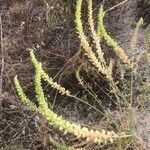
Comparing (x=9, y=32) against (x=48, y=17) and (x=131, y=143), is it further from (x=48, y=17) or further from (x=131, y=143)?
(x=131, y=143)

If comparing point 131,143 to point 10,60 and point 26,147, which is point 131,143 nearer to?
point 26,147

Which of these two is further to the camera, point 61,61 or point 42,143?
point 61,61

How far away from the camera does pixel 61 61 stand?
8.54ft

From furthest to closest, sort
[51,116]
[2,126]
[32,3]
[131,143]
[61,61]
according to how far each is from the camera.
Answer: [32,3] < [61,61] < [2,126] < [131,143] < [51,116]

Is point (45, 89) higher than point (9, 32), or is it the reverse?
point (9, 32)

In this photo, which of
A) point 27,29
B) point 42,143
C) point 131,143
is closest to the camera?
point 131,143

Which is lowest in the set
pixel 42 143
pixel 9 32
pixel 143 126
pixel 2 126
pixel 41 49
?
pixel 143 126

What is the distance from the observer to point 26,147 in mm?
2303

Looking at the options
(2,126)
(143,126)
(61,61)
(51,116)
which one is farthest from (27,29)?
(51,116)

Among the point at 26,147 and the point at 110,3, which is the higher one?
the point at 110,3

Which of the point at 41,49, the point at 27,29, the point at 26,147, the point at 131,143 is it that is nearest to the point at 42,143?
the point at 26,147

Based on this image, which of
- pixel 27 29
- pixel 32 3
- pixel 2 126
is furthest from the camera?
pixel 32 3

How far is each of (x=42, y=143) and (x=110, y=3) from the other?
1057mm

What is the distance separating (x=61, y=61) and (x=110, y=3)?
53 centimetres
